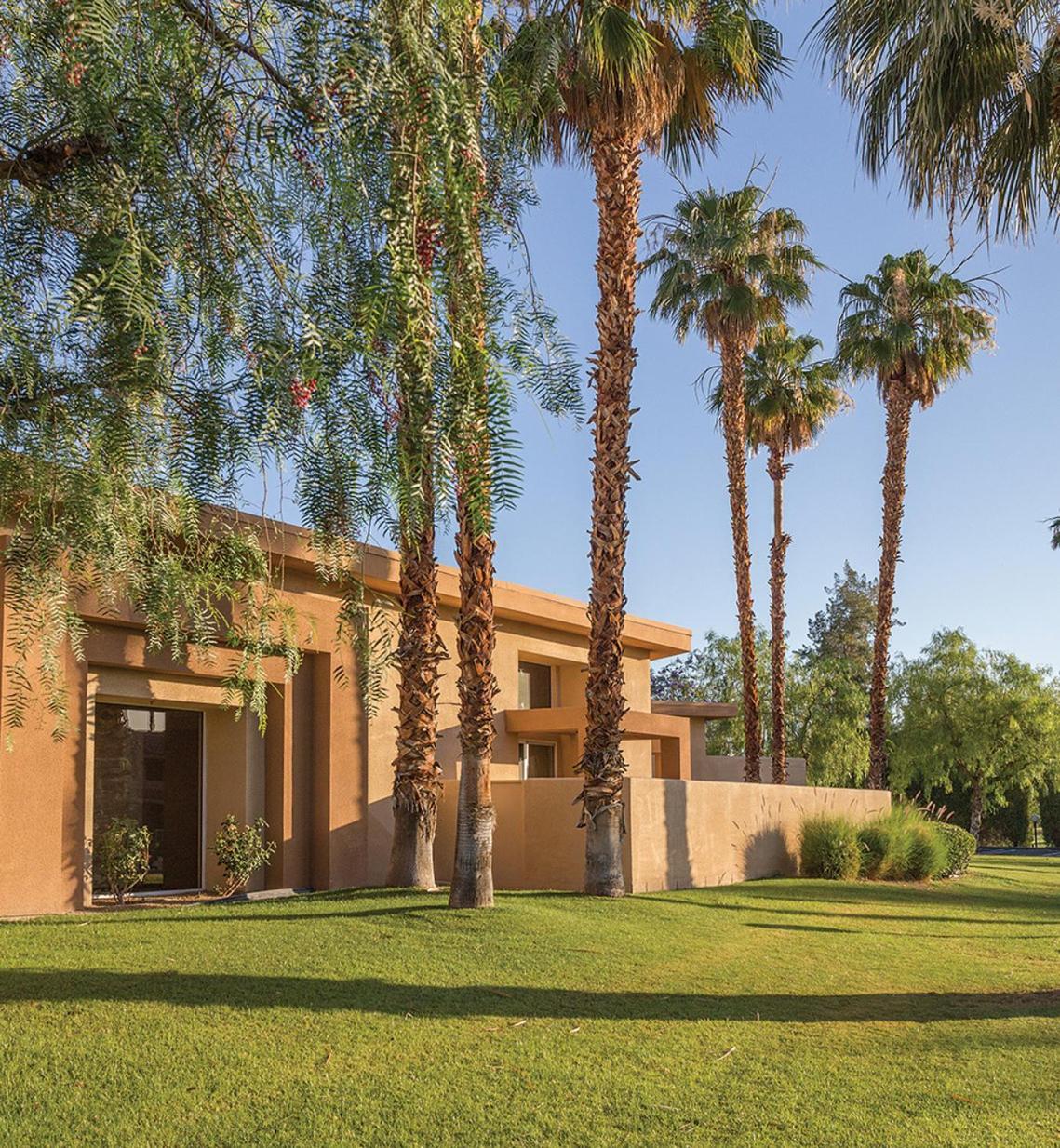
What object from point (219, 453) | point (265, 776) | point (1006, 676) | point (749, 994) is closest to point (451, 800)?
point (265, 776)

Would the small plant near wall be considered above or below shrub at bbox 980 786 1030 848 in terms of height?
above

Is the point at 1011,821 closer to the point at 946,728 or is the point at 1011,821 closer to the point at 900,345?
the point at 946,728

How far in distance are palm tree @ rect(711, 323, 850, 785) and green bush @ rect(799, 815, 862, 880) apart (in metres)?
11.5

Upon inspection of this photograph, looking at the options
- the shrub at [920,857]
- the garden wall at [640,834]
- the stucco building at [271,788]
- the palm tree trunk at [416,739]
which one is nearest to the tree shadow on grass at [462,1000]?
the stucco building at [271,788]

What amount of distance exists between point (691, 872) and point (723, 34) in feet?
40.2

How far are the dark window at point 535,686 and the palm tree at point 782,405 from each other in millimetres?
8837

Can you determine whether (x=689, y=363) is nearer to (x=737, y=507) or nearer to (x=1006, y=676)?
(x=737, y=507)

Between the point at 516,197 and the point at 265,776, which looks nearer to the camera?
the point at 516,197

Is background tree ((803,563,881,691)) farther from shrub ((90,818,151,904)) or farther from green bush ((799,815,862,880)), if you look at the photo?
shrub ((90,818,151,904))

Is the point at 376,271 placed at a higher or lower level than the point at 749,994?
higher

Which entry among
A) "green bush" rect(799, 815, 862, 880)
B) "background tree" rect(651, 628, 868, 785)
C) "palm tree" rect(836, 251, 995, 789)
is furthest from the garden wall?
"background tree" rect(651, 628, 868, 785)

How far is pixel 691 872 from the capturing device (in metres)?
18.4

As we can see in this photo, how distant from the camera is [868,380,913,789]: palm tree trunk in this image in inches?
1147

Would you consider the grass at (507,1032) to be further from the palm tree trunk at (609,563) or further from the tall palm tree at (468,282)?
the tall palm tree at (468,282)
